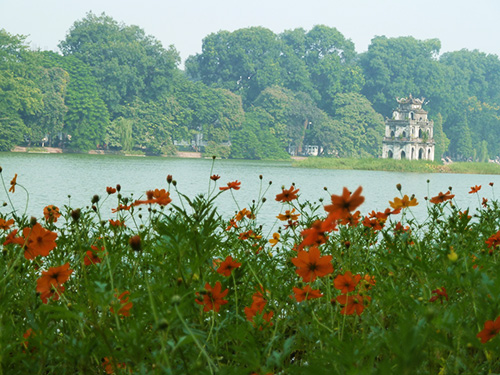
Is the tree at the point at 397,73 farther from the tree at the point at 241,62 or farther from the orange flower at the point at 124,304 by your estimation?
the orange flower at the point at 124,304

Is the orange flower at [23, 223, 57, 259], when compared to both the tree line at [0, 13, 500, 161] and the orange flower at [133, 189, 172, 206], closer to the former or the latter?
the orange flower at [133, 189, 172, 206]

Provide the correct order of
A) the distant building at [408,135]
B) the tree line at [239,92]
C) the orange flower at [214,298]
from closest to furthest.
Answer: the orange flower at [214,298] < the distant building at [408,135] < the tree line at [239,92]

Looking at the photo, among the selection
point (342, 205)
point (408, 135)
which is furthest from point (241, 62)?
point (342, 205)

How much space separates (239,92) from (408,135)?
16680 millimetres

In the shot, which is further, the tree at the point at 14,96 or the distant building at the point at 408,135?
the distant building at the point at 408,135

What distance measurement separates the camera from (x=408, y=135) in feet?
112

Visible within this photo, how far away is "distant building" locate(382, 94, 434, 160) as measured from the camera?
3391 cm

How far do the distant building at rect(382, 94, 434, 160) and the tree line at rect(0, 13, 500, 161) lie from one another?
6.81 meters


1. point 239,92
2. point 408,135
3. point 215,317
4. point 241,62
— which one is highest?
point 241,62

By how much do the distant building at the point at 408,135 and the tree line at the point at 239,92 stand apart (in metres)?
6.81

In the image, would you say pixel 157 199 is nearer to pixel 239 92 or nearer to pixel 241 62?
pixel 239 92

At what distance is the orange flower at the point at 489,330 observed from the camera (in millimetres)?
923

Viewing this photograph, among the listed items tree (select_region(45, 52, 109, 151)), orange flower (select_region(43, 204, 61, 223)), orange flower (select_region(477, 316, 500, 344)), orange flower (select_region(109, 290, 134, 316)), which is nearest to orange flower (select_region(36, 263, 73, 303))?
orange flower (select_region(109, 290, 134, 316))

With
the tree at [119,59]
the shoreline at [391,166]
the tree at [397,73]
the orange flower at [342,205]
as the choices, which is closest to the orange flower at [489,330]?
the orange flower at [342,205]
